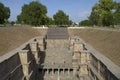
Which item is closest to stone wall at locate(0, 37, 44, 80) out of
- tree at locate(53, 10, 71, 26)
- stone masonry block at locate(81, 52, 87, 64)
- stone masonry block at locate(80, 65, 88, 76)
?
stone masonry block at locate(80, 65, 88, 76)

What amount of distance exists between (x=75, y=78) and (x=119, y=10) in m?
42.1

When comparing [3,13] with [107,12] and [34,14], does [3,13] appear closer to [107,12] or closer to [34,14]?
[34,14]

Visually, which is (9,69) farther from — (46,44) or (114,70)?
(46,44)

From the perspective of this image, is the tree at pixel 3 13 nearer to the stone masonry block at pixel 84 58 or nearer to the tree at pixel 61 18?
the tree at pixel 61 18

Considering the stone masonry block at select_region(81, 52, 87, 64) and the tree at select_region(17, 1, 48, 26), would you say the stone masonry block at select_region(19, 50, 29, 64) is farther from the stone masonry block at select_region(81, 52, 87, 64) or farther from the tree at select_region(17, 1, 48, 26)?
the tree at select_region(17, 1, 48, 26)

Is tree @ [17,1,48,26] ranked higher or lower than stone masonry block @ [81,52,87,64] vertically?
higher

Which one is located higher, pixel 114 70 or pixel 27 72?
pixel 114 70

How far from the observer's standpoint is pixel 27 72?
29172 millimetres

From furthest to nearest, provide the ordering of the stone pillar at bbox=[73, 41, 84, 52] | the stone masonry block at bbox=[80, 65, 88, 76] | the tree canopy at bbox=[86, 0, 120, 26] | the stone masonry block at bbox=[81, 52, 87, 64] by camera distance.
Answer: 1. the tree canopy at bbox=[86, 0, 120, 26]
2. the stone pillar at bbox=[73, 41, 84, 52]
3. the stone masonry block at bbox=[81, 52, 87, 64]
4. the stone masonry block at bbox=[80, 65, 88, 76]

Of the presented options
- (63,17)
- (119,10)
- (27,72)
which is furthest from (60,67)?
(63,17)

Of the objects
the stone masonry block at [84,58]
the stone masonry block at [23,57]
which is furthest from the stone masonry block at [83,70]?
the stone masonry block at [23,57]

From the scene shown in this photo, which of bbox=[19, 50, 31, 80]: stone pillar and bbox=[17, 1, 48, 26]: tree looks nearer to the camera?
bbox=[19, 50, 31, 80]: stone pillar

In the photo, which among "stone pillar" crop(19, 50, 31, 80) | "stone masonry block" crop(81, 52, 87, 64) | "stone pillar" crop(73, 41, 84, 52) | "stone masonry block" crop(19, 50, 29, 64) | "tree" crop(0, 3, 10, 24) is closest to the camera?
"stone pillar" crop(19, 50, 31, 80)

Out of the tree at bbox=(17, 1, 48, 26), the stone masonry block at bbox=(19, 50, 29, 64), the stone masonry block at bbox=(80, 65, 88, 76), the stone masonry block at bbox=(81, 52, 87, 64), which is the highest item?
the tree at bbox=(17, 1, 48, 26)
